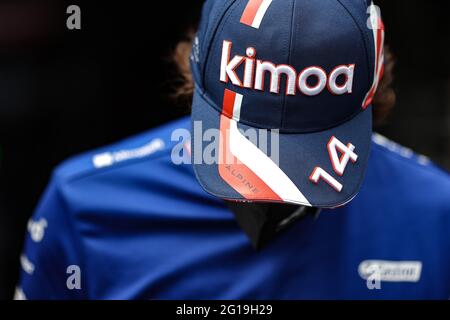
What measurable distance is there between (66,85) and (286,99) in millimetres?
1978

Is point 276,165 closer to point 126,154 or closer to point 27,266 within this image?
point 126,154

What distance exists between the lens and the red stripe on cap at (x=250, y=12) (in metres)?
1.50

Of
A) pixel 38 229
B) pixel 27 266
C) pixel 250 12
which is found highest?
pixel 250 12

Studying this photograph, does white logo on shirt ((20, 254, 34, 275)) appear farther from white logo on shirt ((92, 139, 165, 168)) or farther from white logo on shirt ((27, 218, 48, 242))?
white logo on shirt ((92, 139, 165, 168))

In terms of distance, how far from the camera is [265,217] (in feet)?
5.54

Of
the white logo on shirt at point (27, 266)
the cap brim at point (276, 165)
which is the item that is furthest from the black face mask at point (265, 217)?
the white logo on shirt at point (27, 266)

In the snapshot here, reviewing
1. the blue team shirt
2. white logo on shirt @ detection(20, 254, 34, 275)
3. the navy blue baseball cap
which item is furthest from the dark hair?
white logo on shirt @ detection(20, 254, 34, 275)

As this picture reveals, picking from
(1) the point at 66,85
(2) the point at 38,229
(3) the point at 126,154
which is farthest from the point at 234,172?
(1) the point at 66,85

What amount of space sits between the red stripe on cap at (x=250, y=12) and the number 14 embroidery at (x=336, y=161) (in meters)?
0.29

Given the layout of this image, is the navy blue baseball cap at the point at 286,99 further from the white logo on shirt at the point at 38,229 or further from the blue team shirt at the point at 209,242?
the white logo on shirt at the point at 38,229

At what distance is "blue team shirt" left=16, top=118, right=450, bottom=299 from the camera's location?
180cm

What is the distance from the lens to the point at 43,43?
325 cm

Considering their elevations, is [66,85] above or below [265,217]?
above
